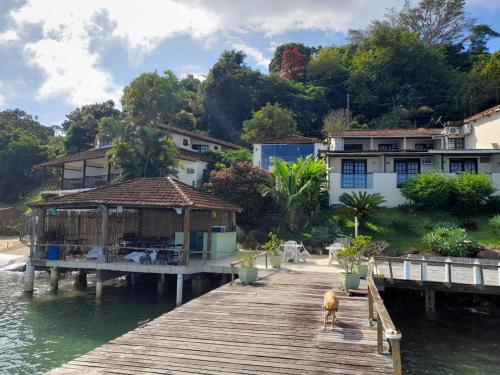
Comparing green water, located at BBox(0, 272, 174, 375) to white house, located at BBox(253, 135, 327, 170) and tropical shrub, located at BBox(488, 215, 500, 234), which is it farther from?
white house, located at BBox(253, 135, 327, 170)

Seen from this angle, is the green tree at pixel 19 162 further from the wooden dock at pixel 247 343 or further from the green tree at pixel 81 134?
the wooden dock at pixel 247 343

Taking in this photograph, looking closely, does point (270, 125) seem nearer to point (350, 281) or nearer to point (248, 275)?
point (248, 275)

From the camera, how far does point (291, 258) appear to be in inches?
835

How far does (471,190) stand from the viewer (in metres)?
26.6

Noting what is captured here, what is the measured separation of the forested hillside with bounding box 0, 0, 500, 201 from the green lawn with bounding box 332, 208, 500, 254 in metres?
21.5

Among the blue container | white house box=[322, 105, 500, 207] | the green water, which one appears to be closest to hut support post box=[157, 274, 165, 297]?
the green water

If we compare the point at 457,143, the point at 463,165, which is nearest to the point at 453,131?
the point at 457,143

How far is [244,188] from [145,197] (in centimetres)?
1064

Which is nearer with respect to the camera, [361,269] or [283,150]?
[361,269]

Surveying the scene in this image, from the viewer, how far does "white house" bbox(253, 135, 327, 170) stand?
39562mm

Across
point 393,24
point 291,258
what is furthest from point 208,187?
point 393,24

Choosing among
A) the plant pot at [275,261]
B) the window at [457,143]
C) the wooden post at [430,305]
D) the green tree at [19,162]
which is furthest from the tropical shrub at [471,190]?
the green tree at [19,162]

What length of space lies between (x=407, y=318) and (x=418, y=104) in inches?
1732

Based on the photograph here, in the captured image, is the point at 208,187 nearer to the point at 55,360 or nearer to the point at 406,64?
the point at 55,360
